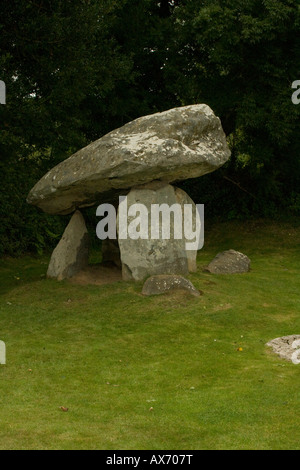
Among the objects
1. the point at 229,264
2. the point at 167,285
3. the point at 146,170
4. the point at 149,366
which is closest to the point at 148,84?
the point at 229,264

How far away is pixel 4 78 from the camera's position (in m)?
14.9

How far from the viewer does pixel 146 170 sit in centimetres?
1185

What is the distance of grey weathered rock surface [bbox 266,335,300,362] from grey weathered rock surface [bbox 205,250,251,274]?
13.9 feet

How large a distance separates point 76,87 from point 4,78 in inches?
102

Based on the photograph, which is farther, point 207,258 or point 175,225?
point 207,258

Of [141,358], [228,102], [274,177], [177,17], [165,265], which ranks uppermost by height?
[177,17]

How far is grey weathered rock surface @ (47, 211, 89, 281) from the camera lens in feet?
44.3

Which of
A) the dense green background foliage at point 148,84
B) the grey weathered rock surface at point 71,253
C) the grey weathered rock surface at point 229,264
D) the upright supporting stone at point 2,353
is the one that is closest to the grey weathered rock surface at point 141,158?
the grey weathered rock surface at point 71,253

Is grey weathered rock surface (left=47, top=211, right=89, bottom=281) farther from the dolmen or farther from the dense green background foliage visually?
the dense green background foliage

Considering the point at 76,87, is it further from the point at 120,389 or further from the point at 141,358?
the point at 120,389

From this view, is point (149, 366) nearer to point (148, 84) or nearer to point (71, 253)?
point (71, 253)

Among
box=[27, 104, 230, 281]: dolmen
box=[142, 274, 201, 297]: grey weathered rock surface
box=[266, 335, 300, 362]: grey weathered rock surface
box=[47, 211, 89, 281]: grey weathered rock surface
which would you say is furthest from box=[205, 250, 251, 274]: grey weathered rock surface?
box=[266, 335, 300, 362]: grey weathered rock surface
